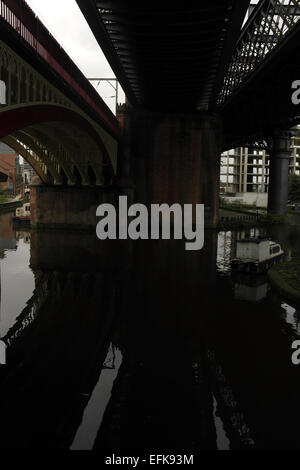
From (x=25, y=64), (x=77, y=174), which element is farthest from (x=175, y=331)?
(x=77, y=174)

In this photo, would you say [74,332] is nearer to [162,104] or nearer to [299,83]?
[299,83]

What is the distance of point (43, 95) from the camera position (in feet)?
59.2

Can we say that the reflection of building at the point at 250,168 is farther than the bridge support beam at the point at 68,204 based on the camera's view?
Yes

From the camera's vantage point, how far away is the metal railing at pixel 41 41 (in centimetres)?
1336

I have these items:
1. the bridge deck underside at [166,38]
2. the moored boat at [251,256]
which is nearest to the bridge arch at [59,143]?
the bridge deck underside at [166,38]

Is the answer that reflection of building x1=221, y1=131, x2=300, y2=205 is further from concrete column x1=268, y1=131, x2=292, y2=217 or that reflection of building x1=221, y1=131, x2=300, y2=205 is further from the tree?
concrete column x1=268, y1=131, x2=292, y2=217

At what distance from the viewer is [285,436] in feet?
27.0

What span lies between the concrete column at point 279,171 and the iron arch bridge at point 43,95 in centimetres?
3267

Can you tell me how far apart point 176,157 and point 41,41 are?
32.5 m

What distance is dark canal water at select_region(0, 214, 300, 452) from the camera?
8.31 metres

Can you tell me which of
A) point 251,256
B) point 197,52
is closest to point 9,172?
point 197,52

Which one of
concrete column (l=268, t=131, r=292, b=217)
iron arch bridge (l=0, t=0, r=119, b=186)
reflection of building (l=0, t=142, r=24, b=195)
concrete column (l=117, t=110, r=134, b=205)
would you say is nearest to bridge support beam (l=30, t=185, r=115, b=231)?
concrete column (l=117, t=110, r=134, b=205)

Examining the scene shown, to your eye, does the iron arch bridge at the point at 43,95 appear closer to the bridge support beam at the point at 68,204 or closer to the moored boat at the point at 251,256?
the bridge support beam at the point at 68,204

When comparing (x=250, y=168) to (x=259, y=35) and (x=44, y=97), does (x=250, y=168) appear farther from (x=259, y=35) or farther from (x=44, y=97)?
(x=44, y=97)
